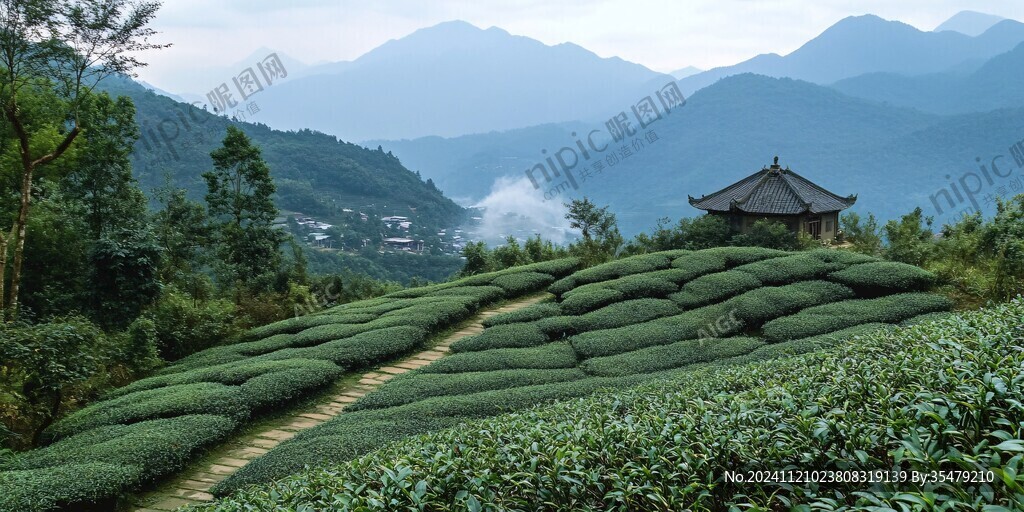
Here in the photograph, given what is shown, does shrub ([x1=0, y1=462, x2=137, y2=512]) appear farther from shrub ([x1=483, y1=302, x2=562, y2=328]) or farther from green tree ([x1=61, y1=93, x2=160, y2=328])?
green tree ([x1=61, y1=93, x2=160, y2=328])

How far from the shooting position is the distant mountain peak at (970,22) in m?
→ 156

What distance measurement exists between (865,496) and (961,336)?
2.94 meters

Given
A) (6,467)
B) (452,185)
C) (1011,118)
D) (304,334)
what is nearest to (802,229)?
(304,334)

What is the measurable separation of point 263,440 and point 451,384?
237cm

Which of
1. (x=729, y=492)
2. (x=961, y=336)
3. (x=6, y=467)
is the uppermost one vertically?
(x=961, y=336)

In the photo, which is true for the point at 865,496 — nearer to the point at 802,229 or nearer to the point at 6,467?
the point at 6,467

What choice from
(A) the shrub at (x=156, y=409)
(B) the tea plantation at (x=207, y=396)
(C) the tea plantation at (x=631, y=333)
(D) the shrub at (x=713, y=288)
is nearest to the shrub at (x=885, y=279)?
(C) the tea plantation at (x=631, y=333)

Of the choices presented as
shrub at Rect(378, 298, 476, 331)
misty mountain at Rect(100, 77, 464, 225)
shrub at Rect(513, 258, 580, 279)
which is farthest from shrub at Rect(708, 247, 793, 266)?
misty mountain at Rect(100, 77, 464, 225)

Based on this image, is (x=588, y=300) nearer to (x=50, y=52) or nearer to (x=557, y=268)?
(x=557, y=268)

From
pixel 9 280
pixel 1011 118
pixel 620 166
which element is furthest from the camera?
pixel 620 166

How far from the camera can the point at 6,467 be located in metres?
6.12

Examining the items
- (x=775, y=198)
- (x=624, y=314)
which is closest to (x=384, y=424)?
(x=624, y=314)

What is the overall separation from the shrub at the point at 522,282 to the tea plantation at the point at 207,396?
0.15 feet

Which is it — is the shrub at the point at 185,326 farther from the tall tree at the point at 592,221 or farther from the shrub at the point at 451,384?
the tall tree at the point at 592,221
